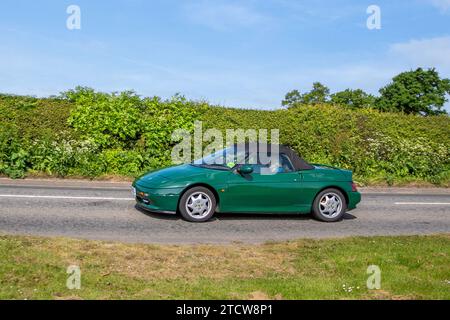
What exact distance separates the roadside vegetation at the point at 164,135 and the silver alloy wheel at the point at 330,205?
22.7 ft

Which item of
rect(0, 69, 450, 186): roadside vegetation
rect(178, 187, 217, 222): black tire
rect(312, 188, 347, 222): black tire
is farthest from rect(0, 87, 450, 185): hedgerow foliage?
rect(312, 188, 347, 222): black tire

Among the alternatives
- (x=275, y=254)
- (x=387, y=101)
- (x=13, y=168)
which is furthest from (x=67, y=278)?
(x=387, y=101)

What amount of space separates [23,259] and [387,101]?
3954 centimetres

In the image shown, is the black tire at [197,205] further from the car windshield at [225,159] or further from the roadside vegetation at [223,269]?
the roadside vegetation at [223,269]

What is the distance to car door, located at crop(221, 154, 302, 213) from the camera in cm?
1042

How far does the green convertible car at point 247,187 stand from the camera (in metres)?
10.2

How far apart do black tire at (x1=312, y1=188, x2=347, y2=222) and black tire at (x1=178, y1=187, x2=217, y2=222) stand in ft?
7.30

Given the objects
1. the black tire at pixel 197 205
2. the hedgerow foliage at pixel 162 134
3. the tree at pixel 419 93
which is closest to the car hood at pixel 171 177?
the black tire at pixel 197 205

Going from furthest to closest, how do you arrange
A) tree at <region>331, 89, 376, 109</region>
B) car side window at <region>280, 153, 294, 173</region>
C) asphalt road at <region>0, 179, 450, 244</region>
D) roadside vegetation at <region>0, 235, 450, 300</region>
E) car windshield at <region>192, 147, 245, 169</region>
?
tree at <region>331, 89, 376, 109</region> → car side window at <region>280, 153, 294, 173</region> → car windshield at <region>192, 147, 245, 169</region> → asphalt road at <region>0, 179, 450, 244</region> → roadside vegetation at <region>0, 235, 450, 300</region>

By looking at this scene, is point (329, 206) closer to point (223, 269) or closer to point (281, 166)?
point (281, 166)

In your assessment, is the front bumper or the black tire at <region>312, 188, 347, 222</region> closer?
the front bumper

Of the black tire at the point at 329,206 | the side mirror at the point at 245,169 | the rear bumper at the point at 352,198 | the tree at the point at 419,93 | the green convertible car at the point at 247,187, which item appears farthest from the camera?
the tree at the point at 419,93

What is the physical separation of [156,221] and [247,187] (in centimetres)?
187

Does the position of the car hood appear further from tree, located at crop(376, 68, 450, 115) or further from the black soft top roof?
tree, located at crop(376, 68, 450, 115)
